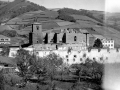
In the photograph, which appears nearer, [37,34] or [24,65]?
[24,65]

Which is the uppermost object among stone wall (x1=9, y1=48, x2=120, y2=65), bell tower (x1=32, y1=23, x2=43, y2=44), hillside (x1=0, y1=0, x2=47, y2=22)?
hillside (x1=0, y1=0, x2=47, y2=22)

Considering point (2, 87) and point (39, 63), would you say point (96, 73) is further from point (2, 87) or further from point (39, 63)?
point (2, 87)

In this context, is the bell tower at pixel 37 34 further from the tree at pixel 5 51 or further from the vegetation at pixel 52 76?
the vegetation at pixel 52 76

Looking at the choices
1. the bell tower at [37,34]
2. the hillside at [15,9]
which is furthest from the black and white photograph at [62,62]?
the hillside at [15,9]

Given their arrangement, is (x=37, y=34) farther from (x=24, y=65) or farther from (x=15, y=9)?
(x=15, y=9)

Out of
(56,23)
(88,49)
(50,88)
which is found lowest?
(50,88)

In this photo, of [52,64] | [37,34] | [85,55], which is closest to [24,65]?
[52,64]

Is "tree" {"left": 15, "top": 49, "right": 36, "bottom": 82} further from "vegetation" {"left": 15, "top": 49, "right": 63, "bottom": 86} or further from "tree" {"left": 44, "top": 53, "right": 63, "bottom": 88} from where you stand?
"tree" {"left": 44, "top": 53, "right": 63, "bottom": 88}

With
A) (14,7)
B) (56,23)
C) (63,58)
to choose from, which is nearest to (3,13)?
(14,7)

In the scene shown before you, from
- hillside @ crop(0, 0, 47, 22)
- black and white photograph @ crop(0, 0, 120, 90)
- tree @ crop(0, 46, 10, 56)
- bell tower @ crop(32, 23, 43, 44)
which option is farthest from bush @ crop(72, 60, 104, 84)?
hillside @ crop(0, 0, 47, 22)

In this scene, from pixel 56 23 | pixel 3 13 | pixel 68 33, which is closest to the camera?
pixel 68 33

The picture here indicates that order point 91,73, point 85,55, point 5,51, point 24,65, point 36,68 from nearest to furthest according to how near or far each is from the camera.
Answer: point 24,65 < point 36,68 < point 91,73 < point 5,51 < point 85,55
